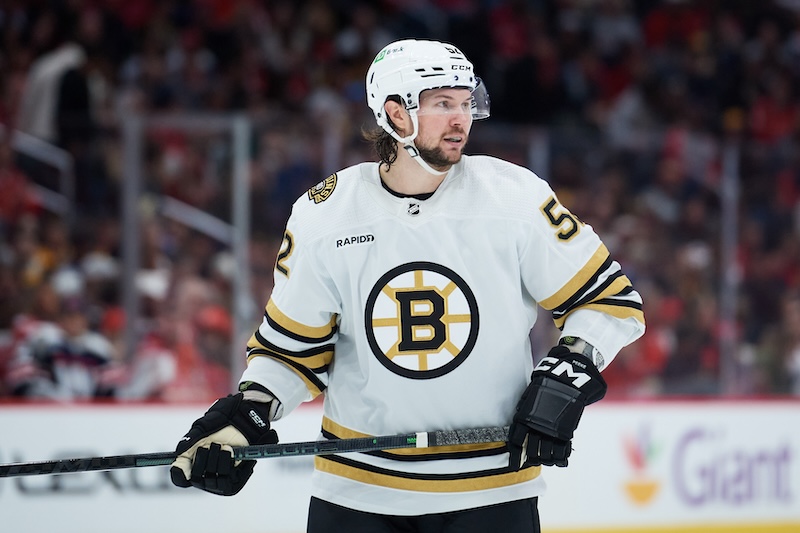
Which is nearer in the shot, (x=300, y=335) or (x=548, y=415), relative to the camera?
(x=548, y=415)

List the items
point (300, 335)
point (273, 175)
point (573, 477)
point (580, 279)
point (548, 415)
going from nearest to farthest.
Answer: point (548, 415) < point (580, 279) < point (300, 335) < point (573, 477) < point (273, 175)

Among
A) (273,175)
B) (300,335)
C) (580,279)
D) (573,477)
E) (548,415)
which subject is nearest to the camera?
(548,415)

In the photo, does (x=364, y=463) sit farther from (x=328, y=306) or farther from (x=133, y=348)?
(x=133, y=348)

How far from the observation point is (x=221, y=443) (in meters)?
2.40

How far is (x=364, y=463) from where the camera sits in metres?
2.39

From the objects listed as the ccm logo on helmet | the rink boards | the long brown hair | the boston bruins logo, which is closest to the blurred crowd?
Answer: the rink boards

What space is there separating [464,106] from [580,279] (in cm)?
44

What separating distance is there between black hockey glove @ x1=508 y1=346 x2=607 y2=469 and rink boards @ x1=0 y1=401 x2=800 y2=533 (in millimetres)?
2389

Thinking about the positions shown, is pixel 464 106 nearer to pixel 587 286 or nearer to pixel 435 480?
pixel 587 286

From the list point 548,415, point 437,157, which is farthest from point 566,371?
point 437,157

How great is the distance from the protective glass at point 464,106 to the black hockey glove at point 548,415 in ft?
1.88

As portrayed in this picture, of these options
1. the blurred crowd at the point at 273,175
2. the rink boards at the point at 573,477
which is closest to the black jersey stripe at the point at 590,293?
the rink boards at the point at 573,477

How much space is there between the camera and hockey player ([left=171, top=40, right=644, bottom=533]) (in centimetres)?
A: 234

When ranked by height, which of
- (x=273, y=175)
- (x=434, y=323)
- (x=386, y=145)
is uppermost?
(x=273, y=175)
